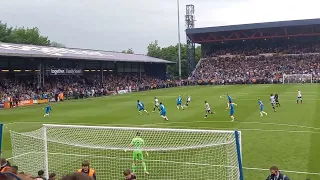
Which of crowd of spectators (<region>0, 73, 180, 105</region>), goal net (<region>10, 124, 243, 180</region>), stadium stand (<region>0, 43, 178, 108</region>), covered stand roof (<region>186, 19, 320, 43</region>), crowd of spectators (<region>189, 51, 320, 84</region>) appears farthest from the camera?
covered stand roof (<region>186, 19, 320, 43</region>)

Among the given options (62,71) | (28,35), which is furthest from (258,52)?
(28,35)

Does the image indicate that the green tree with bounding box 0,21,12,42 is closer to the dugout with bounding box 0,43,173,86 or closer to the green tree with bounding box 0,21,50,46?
the green tree with bounding box 0,21,50,46

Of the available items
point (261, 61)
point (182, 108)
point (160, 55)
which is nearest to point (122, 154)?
point (182, 108)

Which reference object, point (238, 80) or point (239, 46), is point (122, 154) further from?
point (239, 46)

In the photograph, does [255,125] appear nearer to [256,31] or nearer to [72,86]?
[72,86]

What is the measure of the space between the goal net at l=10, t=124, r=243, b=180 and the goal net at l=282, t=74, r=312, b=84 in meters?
54.2

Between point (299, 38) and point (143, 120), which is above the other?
point (299, 38)

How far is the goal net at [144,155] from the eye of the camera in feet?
41.3

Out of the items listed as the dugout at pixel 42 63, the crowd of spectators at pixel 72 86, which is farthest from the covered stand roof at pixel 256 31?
the dugout at pixel 42 63

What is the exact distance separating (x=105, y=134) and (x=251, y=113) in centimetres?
1409

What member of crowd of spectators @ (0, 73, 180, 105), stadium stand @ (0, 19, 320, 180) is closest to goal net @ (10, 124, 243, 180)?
crowd of spectators @ (0, 73, 180, 105)

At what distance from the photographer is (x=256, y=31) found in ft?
250

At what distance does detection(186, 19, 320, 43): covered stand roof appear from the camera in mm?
71250

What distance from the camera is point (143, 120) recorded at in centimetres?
2678
